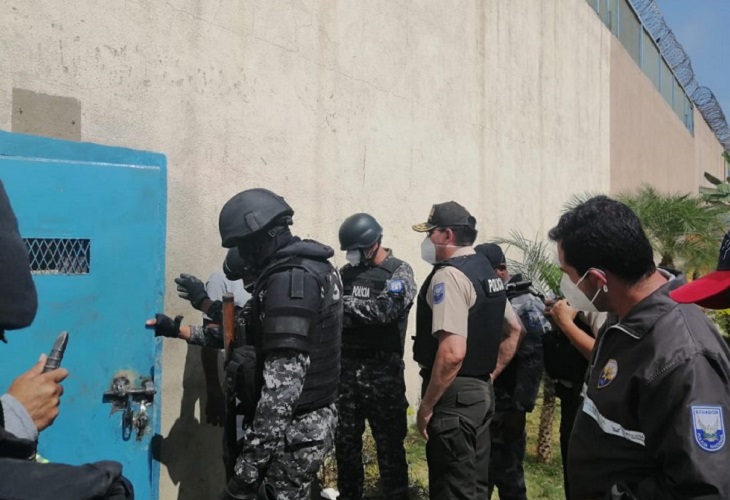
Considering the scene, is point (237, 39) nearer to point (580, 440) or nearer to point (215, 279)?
point (215, 279)

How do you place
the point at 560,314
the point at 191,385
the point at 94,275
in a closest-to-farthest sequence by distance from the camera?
the point at 94,275 < the point at 560,314 < the point at 191,385

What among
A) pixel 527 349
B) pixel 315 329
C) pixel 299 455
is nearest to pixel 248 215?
pixel 315 329

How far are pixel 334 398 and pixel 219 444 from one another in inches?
52.8

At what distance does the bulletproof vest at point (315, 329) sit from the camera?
237cm

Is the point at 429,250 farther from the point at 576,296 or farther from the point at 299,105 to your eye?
the point at 576,296

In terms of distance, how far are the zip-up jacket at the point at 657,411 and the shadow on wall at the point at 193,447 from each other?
7.63ft

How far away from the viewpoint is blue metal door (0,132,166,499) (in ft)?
8.33

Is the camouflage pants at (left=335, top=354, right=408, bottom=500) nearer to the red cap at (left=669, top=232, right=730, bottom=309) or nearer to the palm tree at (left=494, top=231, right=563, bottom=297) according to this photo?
the red cap at (left=669, top=232, right=730, bottom=309)

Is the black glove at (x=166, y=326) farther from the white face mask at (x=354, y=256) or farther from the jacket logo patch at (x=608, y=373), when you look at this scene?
the jacket logo patch at (x=608, y=373)

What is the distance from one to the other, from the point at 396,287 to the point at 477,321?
0.66 meters

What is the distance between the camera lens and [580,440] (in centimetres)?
173

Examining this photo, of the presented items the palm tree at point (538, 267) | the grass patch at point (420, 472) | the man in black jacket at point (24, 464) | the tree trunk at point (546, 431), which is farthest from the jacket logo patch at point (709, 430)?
the palm tree at point (538, 267)

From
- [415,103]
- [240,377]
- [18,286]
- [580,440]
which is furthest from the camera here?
[415,103]

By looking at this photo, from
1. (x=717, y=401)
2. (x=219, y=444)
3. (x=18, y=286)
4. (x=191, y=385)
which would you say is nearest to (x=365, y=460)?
(x=219, y=444)
